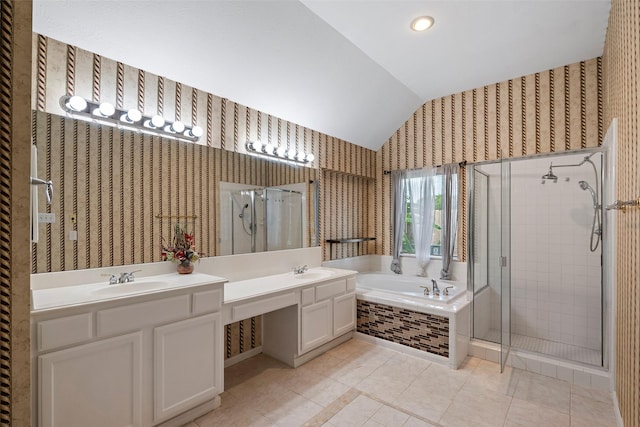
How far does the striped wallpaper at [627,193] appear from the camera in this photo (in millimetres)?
1565

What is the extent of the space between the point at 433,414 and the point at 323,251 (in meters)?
2.15

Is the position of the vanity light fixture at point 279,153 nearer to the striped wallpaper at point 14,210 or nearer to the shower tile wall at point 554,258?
the striped wallpaper at point 14,210

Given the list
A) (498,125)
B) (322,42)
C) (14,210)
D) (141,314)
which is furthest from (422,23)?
(141,314)

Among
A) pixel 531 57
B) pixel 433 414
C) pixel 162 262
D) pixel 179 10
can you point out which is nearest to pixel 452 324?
pixel 433 414

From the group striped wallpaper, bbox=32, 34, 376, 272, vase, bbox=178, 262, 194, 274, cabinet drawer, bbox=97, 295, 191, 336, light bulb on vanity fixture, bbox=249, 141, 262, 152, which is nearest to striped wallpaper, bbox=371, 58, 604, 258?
striped wallpaper, bbox=32, 34, 376, 272

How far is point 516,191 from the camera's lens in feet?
11.8

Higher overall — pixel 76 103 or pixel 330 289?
pixel 76 103

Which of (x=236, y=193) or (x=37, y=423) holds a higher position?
(x=236, y=193)

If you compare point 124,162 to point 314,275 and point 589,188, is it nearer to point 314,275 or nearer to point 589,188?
point 314,275

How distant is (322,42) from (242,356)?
2.94m

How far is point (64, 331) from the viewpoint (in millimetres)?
1485

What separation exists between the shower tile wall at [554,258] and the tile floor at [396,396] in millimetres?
1023

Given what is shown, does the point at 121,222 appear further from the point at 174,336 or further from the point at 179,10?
the point at 179,10

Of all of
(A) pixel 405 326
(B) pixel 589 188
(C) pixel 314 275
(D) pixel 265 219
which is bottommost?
(A) pixel 405 326
